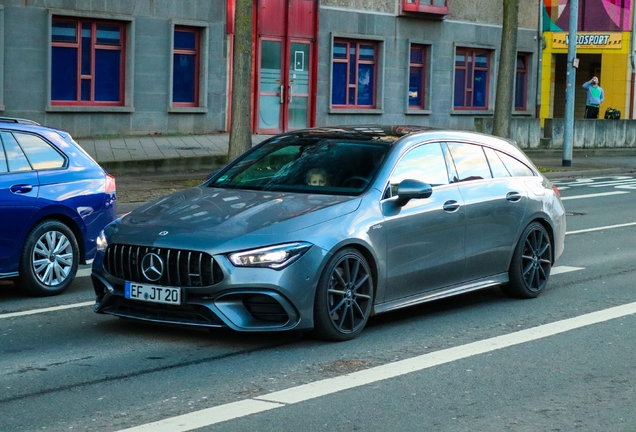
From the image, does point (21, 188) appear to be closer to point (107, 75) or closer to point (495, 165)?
point (495, 165)

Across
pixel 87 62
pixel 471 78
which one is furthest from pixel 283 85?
pixel 471 78

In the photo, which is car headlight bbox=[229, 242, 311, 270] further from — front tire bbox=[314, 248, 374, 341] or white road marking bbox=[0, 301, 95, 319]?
white road marking bbox=[0, 301, 95, 319]

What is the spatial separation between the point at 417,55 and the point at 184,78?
9.63 m

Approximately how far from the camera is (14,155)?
10023 millimetres

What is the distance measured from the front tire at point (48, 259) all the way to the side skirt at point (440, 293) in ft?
10.4

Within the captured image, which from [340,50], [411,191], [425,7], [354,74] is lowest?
[411,191]

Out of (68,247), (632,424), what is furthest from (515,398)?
(68,247)

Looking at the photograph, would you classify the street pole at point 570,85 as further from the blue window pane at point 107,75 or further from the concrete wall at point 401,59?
the blue window pane at point 107,75

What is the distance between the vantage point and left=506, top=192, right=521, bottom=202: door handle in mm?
9953

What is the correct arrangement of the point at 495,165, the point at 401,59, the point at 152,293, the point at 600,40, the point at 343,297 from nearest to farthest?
the point at 152,293 < the point at 343,297 < the point at 495,165 < the point at 401,59 < the point at 600,40

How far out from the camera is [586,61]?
4856cm

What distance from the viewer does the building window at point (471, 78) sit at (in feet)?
127

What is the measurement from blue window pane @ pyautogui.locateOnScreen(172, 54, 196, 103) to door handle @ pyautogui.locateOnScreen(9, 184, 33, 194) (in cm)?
→ 2002

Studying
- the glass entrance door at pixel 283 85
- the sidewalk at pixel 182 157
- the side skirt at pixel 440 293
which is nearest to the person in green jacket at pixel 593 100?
the sidewalk at pixel 182 157
